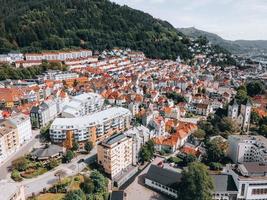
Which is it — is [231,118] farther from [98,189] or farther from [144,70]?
[144,70]

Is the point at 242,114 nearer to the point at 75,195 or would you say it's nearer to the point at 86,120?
the point at 86,120

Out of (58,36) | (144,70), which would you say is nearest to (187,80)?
(144,70)

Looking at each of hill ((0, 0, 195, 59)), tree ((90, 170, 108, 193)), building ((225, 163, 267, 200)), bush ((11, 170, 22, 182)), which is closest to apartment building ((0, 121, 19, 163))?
bush ((11, 170, 22, 182))

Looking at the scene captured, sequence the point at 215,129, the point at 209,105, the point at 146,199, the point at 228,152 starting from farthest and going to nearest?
the point at 209,105 < the point at 215,129 < the point at 228,152 < the point at 146,199

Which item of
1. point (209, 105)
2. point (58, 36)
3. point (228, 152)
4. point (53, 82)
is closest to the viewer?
point (228, 152)

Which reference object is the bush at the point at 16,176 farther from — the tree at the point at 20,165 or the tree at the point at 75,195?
the tree at the point at 75,195

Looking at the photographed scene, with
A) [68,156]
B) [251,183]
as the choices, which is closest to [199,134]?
[251,183]

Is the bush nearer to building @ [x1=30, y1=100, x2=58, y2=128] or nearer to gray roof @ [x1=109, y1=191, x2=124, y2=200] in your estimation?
gray roof @ [x1=109, y1=191, x2=124, y2=200]
